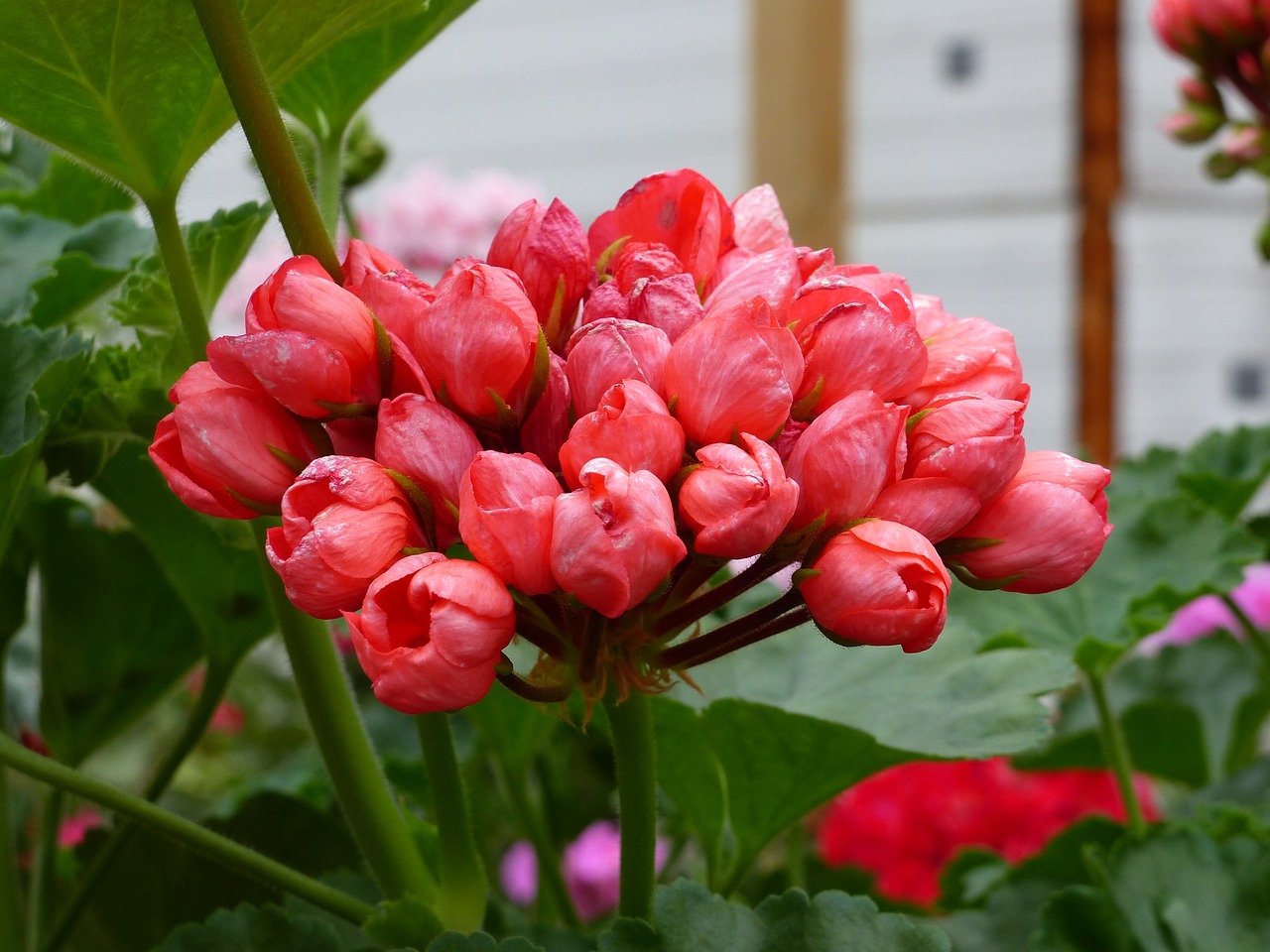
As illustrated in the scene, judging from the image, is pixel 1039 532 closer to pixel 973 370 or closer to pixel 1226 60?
pixel 973 370

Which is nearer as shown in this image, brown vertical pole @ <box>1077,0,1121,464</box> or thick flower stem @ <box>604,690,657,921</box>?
thick flower stem @ <box>604,690,657,921</box>

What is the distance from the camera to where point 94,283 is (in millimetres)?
508

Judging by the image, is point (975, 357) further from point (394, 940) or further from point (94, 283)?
point (94, 283)

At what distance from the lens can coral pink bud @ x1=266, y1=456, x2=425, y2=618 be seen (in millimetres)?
252

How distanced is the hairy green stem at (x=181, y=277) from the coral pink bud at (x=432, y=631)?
5.5 inches

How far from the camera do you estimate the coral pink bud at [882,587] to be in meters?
0.26

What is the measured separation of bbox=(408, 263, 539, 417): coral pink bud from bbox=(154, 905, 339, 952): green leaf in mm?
200

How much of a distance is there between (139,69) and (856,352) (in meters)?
0.20

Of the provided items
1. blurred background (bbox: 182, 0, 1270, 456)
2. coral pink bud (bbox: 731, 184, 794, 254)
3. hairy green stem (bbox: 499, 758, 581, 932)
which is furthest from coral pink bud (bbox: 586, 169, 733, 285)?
blurred background (bbox: 182, 0, 1270, 456)

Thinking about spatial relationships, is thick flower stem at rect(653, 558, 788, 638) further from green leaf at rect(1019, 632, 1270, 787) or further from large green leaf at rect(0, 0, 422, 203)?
green leaf at rect(1019, 632, 1270, 787)

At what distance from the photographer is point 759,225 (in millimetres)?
350

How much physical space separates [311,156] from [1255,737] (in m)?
0.65

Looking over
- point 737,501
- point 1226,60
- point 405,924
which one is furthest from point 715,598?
point 1226,60

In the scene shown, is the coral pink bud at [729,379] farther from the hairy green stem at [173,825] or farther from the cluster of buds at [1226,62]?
the cluster of buds at [1226,62]
